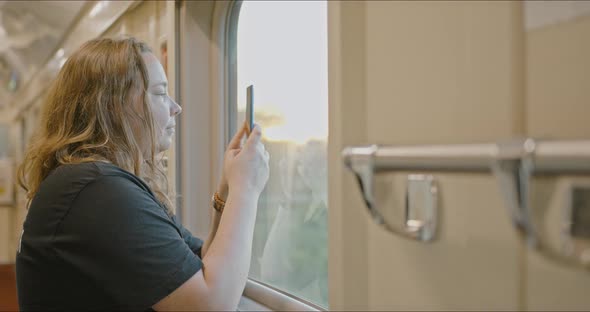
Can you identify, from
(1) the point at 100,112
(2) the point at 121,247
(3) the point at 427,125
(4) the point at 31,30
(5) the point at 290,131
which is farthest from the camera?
(4) the point at 31,30

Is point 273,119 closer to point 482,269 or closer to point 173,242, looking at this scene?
point 173,242

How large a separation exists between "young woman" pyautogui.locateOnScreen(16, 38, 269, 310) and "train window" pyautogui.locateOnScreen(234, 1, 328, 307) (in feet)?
1.61

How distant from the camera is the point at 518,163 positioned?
1.60 feet

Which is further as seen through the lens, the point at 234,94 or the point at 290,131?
the point at 234,94

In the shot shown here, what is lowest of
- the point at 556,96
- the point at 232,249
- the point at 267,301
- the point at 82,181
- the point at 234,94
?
the point at 267,301

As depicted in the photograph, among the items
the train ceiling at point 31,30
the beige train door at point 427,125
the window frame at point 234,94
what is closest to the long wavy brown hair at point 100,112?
the beige train door at point 427,125

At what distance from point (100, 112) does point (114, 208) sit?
0.29m

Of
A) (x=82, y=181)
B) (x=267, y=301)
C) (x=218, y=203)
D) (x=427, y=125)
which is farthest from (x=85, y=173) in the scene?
(x=267, y=301)

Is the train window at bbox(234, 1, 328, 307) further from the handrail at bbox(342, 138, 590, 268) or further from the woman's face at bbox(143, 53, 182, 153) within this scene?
the handrail at bbox(342, 138, 590, 268)

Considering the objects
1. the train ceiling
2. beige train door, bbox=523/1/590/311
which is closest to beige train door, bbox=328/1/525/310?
beige train door, bbox=523/1/590/311

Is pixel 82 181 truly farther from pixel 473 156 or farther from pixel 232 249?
pixel 473 156

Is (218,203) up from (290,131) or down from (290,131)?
down

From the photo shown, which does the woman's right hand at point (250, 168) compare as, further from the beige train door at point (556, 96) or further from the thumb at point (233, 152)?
the beige train door at point (556, 96)

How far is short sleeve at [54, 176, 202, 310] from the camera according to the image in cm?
91
